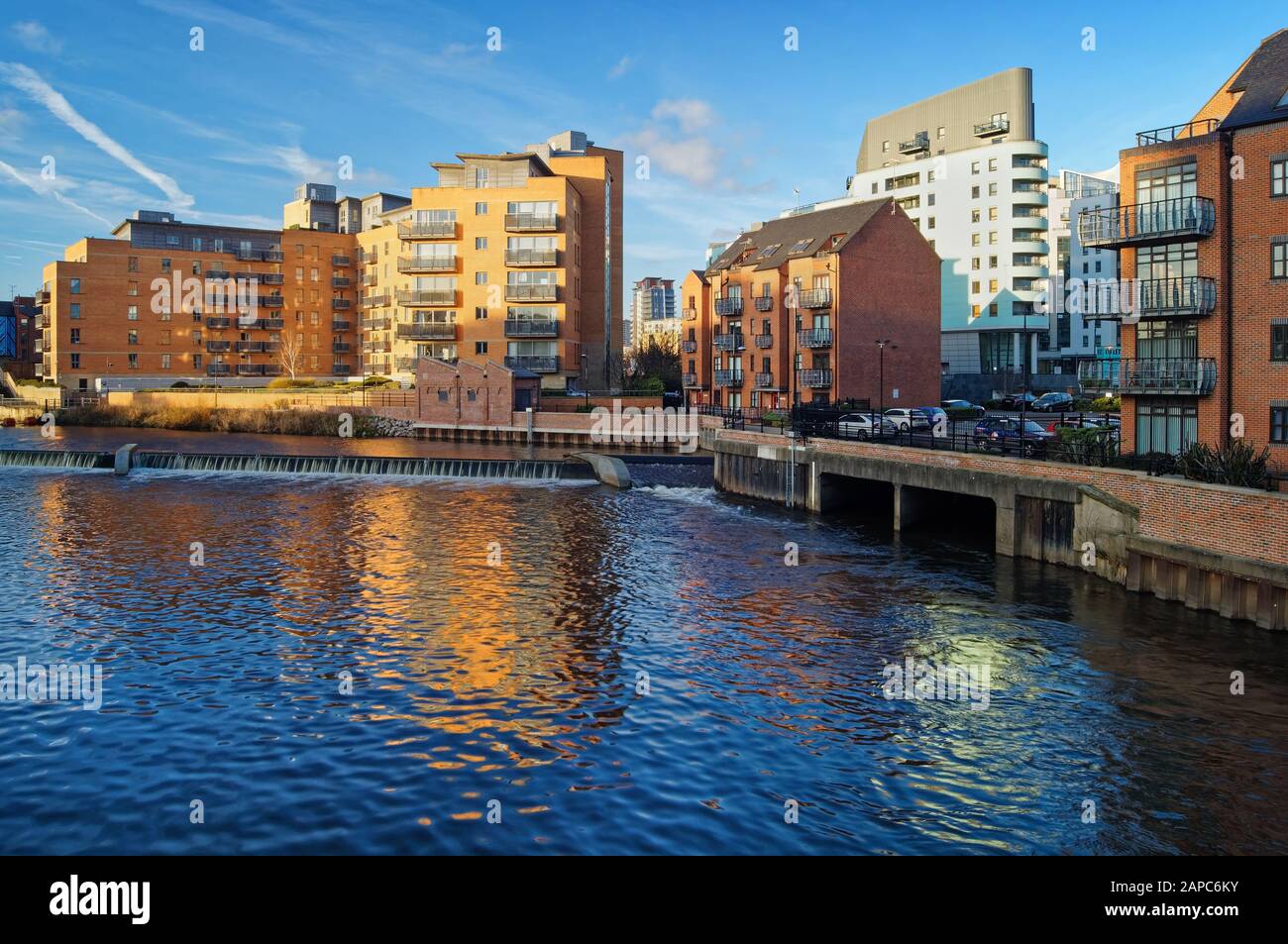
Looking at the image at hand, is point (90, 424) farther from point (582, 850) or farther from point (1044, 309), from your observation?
point (582, 850)

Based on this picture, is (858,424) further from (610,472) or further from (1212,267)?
(1212,267)

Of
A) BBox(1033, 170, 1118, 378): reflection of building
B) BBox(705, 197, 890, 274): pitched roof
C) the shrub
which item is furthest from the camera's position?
BBox(1033, 170, 1118, 378): reflection of building

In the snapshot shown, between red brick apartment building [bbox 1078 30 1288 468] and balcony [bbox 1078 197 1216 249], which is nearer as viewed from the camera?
red brick apartment building [bbox 1078 30 1288 468]

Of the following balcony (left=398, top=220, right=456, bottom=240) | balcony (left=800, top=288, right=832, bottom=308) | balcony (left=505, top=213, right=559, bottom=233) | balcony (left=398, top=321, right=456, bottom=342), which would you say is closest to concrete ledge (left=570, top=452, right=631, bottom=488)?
balcony (left=800, top=288, right=832, bottom=308)

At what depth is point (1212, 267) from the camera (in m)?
36.6

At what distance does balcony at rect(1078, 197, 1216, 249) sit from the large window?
596 cm

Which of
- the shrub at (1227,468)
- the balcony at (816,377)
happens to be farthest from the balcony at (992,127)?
the shrub at (1227,468)

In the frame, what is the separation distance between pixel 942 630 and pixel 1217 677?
6104mm

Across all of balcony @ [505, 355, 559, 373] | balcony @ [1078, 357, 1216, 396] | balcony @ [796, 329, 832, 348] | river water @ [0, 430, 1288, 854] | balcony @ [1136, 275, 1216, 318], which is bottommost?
river water @ [0, 430, 1288, 854]

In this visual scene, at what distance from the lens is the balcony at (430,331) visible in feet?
319

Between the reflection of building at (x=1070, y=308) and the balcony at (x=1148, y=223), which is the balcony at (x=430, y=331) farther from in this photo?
the balcony at (x=1148, y=223)

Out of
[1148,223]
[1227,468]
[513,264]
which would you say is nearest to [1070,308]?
[513,264]

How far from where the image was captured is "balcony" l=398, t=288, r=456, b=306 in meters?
97.1

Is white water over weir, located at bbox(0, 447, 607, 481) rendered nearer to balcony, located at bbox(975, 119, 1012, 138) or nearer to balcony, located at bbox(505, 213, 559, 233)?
balcony, located at bbox(505, 213, 559, 233)
